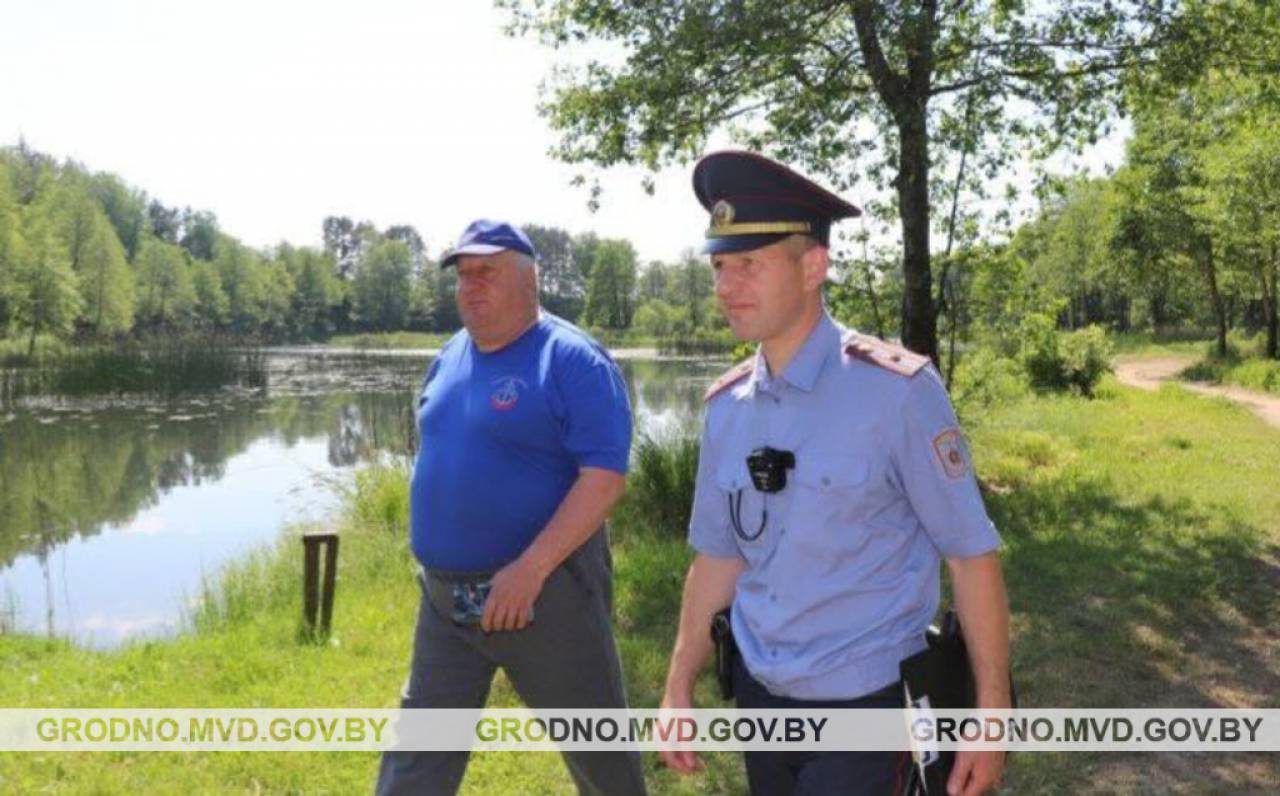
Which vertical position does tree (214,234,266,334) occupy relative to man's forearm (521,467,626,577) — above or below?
above

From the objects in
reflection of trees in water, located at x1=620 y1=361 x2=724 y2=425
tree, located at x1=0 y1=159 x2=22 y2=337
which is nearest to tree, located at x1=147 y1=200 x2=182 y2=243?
tree, located at x1=0 y1=159 x2=22 y2=337

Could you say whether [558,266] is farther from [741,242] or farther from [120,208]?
[741,242]

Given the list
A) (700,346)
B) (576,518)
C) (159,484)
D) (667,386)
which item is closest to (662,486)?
(576,518)

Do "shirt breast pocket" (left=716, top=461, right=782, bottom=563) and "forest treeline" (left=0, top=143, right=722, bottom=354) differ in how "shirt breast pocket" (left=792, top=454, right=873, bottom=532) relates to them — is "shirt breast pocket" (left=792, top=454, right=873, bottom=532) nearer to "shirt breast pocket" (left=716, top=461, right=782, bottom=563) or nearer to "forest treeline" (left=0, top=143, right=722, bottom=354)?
"shirt breast pocket" (left=716, top=461, right=782, bottom=563)

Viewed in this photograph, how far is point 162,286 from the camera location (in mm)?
73188

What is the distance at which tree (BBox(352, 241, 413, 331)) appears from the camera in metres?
108

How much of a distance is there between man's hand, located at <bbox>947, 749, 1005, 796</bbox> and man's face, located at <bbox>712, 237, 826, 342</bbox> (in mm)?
910

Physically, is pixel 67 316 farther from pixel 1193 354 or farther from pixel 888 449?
pixel 888 449

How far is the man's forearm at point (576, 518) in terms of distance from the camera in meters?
2.80

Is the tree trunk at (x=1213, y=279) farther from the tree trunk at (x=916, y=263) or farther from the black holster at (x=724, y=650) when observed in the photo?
the black holster at (x=724, y=650)

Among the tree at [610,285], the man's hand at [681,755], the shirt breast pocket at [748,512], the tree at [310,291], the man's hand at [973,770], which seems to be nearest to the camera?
the man's hand at [973,770]

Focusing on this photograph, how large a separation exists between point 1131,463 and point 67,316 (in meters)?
49.8

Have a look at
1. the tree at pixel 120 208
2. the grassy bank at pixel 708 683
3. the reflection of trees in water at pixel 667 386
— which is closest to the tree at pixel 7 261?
the reflection of trees in water at pixel 667 386

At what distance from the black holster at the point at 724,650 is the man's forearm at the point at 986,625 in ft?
1.83
